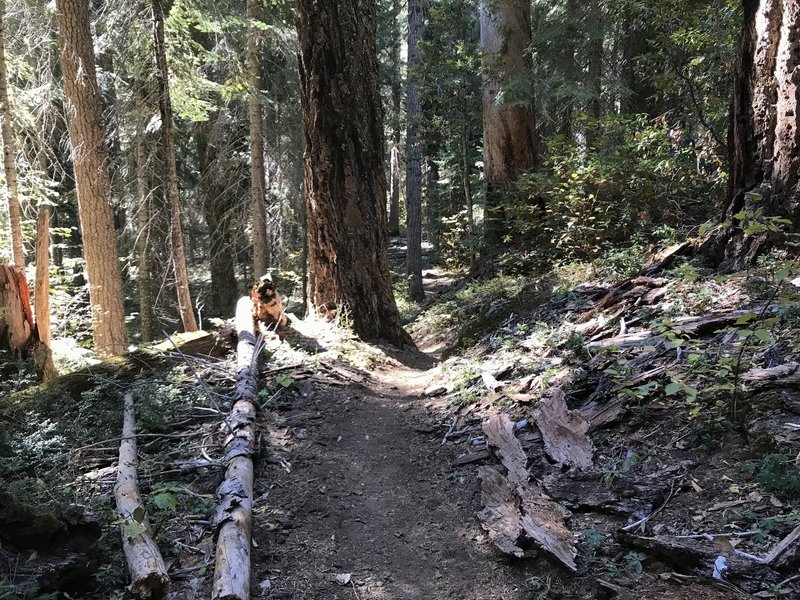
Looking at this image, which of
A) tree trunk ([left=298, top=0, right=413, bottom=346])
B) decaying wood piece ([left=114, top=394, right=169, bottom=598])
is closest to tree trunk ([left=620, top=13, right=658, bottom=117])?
tree trunk ([left=298, top=0, right=413, bottom=346])

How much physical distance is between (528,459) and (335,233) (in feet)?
16.3

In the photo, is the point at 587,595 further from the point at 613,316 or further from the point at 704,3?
the point at 704,3

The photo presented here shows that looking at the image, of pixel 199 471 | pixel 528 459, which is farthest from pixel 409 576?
pixel 199 471

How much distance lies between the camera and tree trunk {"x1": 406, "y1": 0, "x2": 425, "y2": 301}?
47.9ft

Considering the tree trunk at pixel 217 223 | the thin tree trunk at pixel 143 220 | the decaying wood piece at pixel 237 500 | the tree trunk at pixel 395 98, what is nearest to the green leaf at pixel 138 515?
the decaying wood piece at pixel 237 500

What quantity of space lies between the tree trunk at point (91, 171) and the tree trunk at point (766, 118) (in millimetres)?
9915

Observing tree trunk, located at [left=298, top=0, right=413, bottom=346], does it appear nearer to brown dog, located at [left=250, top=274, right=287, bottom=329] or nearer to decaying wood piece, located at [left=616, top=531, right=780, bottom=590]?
brown dog, located at [left=250, top=274, right=287, bottom=329]

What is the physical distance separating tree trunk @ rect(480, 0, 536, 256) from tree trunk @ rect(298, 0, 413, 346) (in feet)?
13.1

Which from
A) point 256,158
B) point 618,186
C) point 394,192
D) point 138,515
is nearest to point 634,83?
point 618,186

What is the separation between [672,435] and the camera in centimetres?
338

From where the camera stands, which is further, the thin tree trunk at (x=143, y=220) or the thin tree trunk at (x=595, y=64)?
the thin tree trunk at (x=143, y=220)

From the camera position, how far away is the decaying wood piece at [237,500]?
2.65 m

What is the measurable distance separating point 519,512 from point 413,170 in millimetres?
12968

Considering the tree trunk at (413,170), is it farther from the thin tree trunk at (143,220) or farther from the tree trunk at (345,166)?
the thin tree trunk at (143,220)
